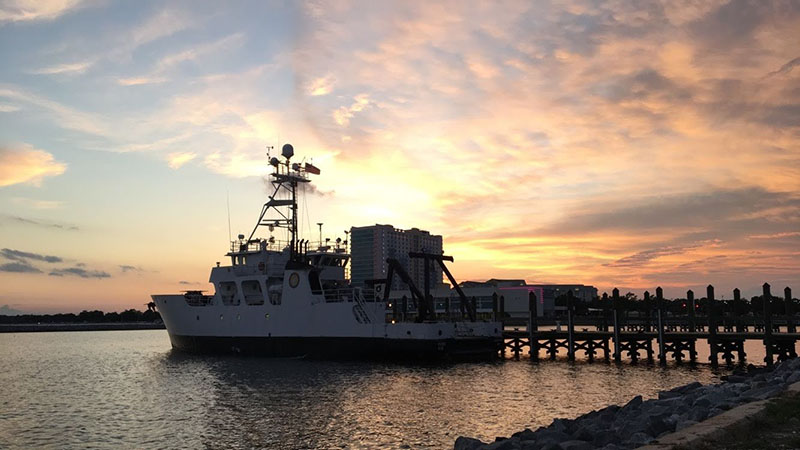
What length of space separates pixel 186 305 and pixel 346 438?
116ft

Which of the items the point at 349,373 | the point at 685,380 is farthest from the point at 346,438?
the point at 685,380

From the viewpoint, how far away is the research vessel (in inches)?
1639

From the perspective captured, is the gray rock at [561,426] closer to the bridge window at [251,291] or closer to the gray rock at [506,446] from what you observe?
the gray rock at [506,446]

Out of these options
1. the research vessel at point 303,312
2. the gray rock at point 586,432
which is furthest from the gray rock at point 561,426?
the research vessel at point 303,312

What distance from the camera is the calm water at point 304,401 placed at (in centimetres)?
2100

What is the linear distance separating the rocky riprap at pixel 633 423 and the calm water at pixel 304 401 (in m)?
4.09

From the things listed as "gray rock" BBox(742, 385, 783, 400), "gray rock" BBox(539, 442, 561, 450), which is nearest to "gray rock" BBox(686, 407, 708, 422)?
"gray rock" BBox(742, 385, 783, 400)

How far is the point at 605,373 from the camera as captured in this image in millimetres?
37812

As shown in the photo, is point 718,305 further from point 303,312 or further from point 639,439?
point 639,439

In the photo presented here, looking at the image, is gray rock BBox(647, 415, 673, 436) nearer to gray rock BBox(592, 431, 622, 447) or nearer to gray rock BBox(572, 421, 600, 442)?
gray rock BBox(592, 431, 622, 447)

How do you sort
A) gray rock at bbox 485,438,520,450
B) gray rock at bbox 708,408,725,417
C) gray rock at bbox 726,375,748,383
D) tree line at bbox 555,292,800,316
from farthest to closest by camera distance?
tree line at bbox 555,292,800,316 → gray rock at bbox 726,375,748,383 → gray rock at bbox 485,438,520,450 → gray rock at bbox 708,408,725,417

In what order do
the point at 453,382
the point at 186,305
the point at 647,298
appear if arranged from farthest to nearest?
the point at 186,305
the point at 647,298
the point at 453,382

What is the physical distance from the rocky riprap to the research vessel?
2394 cm

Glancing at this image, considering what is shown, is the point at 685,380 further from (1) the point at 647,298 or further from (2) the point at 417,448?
(2) the point at 417,448
